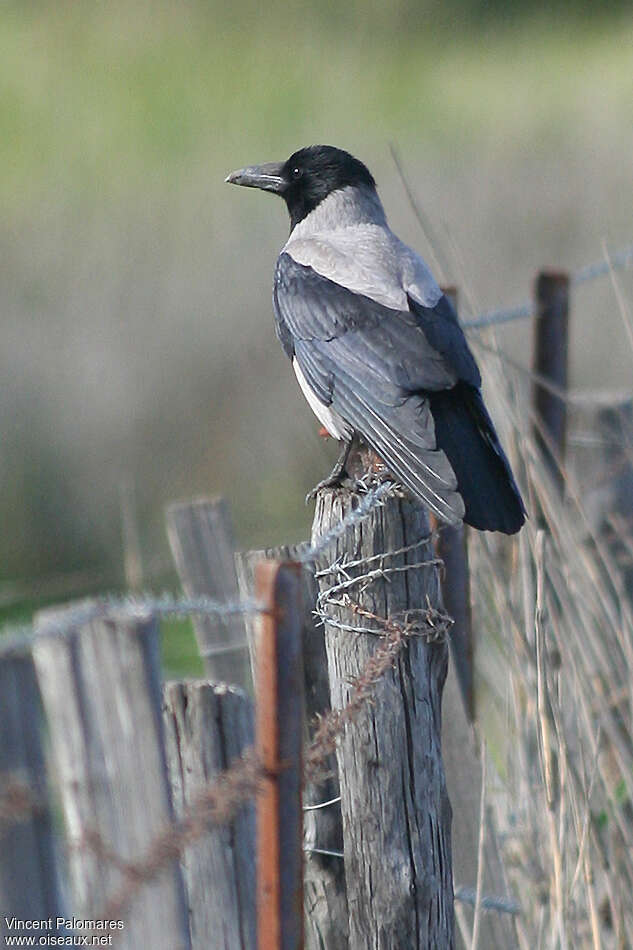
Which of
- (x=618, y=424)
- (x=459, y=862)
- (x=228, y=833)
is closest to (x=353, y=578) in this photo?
(x=228, y=833)

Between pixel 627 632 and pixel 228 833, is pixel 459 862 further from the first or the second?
pixel 228 833

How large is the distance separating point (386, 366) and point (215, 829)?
167 centimetres

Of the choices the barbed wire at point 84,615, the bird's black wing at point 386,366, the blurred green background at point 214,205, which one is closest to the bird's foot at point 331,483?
the bird's black wing at point 386,366

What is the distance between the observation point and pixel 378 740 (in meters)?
2.07

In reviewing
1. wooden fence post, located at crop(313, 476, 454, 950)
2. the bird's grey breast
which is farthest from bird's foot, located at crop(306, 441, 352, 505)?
wooden fence post, located at crop(313, 476, 454, 950)

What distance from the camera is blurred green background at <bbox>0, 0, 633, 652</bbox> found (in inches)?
372

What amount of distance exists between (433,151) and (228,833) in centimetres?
1042

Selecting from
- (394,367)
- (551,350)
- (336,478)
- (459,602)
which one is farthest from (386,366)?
(551,350)

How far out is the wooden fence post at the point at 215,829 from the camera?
162cm

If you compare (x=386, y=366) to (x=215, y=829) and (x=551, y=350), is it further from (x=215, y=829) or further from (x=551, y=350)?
(x=215, y=829)

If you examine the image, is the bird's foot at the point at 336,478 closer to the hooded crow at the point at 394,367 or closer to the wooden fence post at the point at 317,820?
the hooded crow at the point at 394,367

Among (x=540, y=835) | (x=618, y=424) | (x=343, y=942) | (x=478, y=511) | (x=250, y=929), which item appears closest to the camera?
(x=250, y=929)

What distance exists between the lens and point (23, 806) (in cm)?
126

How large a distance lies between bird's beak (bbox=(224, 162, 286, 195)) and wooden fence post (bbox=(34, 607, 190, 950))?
3038mm
